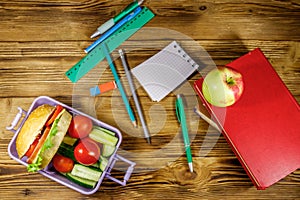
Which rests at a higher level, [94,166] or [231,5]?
[231,5]

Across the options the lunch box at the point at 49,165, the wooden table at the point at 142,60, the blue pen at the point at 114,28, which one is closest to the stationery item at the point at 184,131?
the wooden table at the point at 142,60

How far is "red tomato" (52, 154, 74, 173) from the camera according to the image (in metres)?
0.79

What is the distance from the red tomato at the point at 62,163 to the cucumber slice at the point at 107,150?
75mm

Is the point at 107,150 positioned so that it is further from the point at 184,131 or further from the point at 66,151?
the point at 184,131

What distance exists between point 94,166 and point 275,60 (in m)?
0.53

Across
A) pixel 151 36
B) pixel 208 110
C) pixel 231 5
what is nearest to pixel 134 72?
pixel 151 36

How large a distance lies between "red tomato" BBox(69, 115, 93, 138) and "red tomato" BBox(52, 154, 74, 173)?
0.06 meters

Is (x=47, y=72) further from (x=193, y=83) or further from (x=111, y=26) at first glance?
(x=193, y=83)

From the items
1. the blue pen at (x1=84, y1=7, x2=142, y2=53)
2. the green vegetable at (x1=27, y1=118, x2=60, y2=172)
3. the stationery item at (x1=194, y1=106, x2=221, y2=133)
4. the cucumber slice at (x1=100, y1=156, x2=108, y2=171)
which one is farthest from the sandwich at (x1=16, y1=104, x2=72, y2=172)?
the stationery item at (x1=194, y1=106, x2=221, y2=133)

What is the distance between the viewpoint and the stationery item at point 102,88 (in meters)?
0.89

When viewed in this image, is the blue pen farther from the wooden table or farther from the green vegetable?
the green vegetable

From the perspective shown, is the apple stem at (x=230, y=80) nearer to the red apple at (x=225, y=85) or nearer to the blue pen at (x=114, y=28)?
the red apple at (x=225, y=85)

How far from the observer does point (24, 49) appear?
91 cm

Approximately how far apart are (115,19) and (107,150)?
0.34 meters
